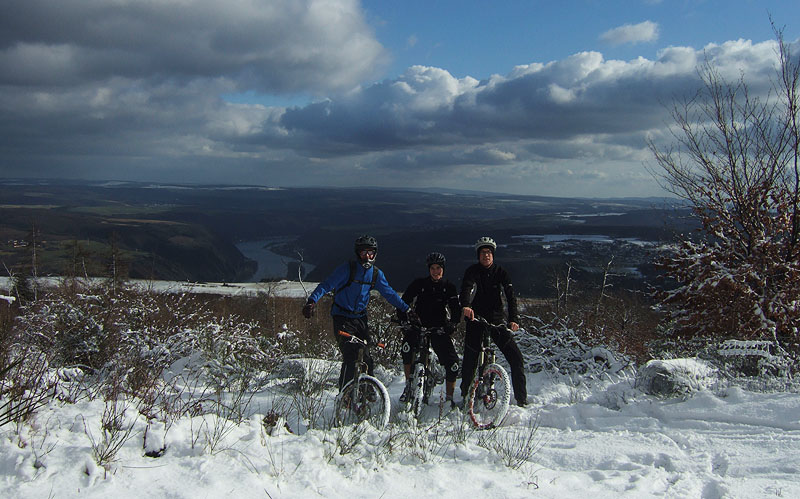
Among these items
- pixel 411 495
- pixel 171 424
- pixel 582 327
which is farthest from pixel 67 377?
pixel 582 327

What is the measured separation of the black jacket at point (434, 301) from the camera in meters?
5.66

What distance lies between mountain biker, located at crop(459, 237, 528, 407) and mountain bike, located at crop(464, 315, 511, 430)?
0.08 metres

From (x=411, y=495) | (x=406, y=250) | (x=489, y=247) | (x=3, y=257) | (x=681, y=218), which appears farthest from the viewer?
(x=406, y=250)

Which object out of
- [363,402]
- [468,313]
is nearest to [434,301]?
[468,313]

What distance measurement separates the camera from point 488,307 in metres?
5.57

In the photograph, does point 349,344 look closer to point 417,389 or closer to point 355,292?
point 355,292

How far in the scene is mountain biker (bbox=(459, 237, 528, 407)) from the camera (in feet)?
18.0

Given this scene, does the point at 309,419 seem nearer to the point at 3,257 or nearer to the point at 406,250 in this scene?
the point at 3,257

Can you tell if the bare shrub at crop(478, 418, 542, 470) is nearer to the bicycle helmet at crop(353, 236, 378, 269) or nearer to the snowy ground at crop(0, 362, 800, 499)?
the snowy ground at crop(0, 362, 800, 499)

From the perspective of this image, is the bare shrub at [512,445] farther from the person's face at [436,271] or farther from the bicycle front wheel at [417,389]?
the person's face at [436,271]

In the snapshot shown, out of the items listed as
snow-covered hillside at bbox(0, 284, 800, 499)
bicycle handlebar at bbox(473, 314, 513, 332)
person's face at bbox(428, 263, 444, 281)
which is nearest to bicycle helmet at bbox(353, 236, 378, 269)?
person's face at bbox(428, 263, 444, 281)

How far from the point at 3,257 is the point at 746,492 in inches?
4219

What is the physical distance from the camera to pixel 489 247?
18.2 ft

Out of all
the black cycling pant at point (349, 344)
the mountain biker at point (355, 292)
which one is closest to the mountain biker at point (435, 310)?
the mountain biker at point (355, 292)
